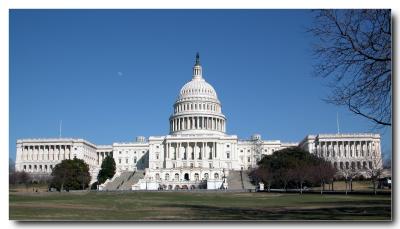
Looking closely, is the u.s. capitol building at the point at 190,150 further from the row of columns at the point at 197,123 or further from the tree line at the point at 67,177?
the tree line at the point at 67,177

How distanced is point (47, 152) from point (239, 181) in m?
38.1

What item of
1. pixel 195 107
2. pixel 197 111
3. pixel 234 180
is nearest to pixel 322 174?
pixel 234 180

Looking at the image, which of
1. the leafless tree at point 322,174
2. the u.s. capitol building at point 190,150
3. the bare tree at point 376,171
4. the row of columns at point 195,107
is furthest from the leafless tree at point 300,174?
the row of columns at point 195,107

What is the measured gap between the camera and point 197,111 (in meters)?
122

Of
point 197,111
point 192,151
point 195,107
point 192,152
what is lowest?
point 192,152

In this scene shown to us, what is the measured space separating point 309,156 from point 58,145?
165 feet

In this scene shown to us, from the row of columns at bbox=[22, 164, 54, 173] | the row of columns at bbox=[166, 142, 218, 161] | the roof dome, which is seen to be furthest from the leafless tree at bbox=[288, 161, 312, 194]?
the roof dome

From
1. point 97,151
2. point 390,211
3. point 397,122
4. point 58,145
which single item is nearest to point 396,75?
point 397,122

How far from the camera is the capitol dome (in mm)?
120688

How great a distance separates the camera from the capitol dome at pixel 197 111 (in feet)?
396

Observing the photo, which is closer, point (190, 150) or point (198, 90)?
point (190, 150)

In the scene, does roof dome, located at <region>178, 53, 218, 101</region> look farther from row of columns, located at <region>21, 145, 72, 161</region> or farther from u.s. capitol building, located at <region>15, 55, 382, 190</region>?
row of columns, located at <region>21, 145, 72, 161</region>

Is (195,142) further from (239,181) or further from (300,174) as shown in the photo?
(300,174)
